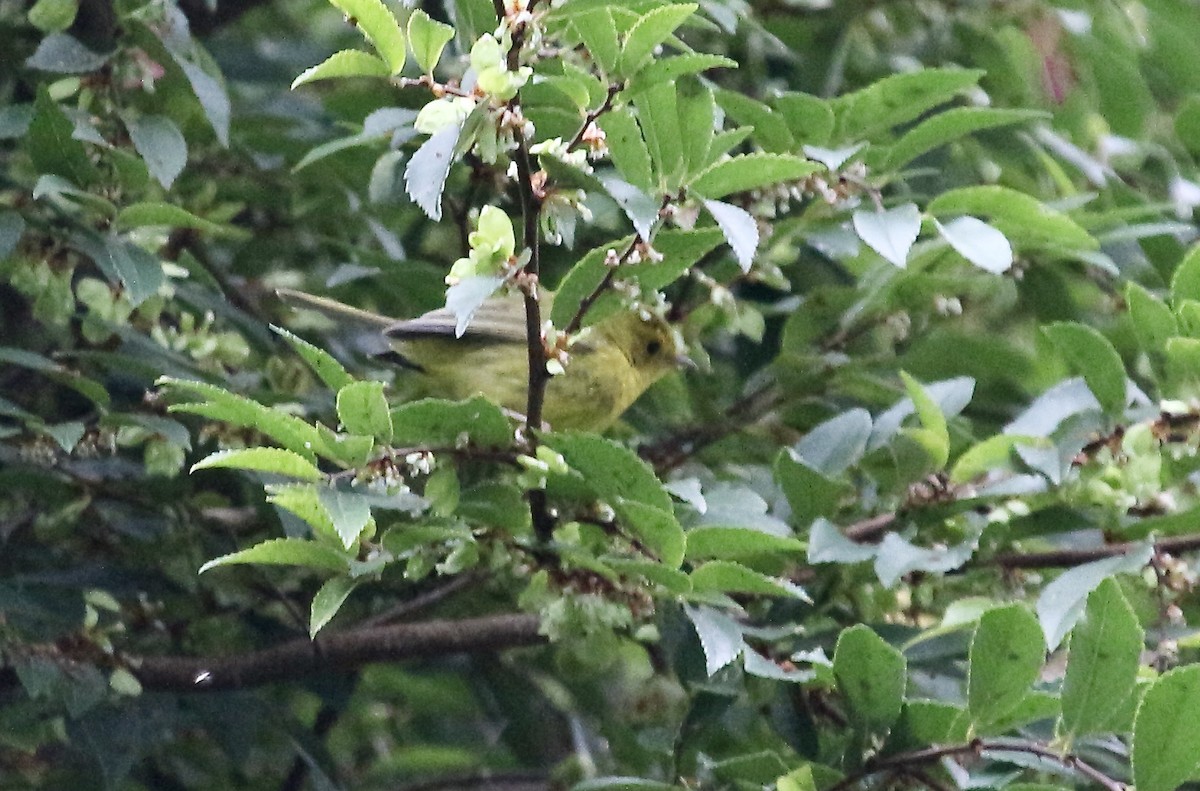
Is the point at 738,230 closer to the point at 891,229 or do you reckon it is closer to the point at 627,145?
the point at 627,145

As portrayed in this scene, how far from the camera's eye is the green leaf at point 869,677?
199cm

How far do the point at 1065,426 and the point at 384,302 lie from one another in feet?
5.10

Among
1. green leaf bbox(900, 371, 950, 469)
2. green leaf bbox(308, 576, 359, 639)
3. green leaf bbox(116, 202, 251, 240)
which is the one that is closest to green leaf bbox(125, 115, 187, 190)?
green leaf bbox(116, 202, 251, 240)

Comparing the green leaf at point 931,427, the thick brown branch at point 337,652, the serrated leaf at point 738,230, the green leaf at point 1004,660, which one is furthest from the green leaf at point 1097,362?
the thick brown branch at point 337,652

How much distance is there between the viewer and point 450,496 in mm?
1976

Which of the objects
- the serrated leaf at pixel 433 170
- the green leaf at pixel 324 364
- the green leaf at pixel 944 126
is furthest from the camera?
the green leaf at pixel 944 126

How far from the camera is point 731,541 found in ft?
6.85

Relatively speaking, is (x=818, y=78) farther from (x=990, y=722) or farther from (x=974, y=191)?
(x=990, y=722)

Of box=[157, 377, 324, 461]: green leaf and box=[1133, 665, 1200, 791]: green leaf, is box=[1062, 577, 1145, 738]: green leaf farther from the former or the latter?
box=[157, 377, 324, 461]: green leaf

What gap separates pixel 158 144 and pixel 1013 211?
1.37 m

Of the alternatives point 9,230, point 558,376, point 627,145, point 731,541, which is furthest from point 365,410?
point 558,376

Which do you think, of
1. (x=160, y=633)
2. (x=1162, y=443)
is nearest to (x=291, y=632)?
(x=160, y=633)

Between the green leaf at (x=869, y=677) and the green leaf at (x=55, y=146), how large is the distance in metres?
1.38

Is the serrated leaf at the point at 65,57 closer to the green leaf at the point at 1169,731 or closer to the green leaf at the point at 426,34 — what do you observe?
the green leaf at the point at 426,34
